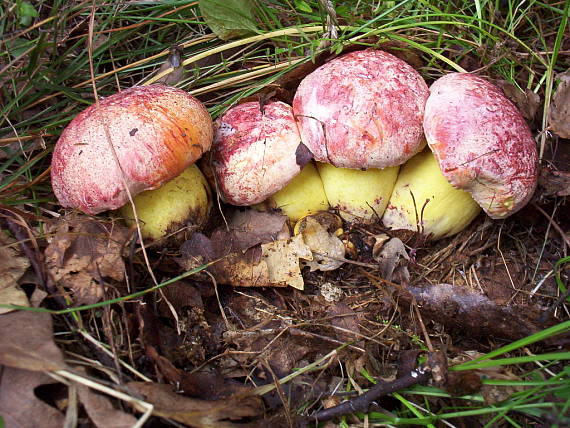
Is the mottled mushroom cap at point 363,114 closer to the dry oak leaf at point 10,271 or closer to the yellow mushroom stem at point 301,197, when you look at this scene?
the yellow mushroom stem at point 301,197

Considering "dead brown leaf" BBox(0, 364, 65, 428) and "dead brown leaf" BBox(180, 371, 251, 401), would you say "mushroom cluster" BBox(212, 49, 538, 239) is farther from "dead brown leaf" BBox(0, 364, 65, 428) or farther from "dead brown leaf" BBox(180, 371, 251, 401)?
"dead brown leaf" BBox(0, 364, 65, 428)

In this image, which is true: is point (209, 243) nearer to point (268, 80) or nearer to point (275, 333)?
point (275, 333)

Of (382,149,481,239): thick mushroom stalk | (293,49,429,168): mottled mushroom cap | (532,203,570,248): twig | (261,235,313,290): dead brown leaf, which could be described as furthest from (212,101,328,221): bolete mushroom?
(532,203,570,248): twig

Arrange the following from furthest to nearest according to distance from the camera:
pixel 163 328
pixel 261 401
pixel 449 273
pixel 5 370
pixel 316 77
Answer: pixel 449 273, pixel 316 77, pixel 163 328, pixel 261 401, pixel 5 370

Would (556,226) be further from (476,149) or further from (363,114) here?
(363,114)

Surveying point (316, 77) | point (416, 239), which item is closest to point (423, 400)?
point (416, 239)

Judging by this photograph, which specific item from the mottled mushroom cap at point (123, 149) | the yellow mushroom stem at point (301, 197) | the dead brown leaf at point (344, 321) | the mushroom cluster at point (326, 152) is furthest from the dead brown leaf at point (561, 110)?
the mottled mushroom cap at point (123, 149)

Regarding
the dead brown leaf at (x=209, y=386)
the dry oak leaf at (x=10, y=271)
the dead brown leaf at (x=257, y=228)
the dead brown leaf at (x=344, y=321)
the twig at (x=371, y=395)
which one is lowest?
the dead brown leaf at (x=344, y=321)
